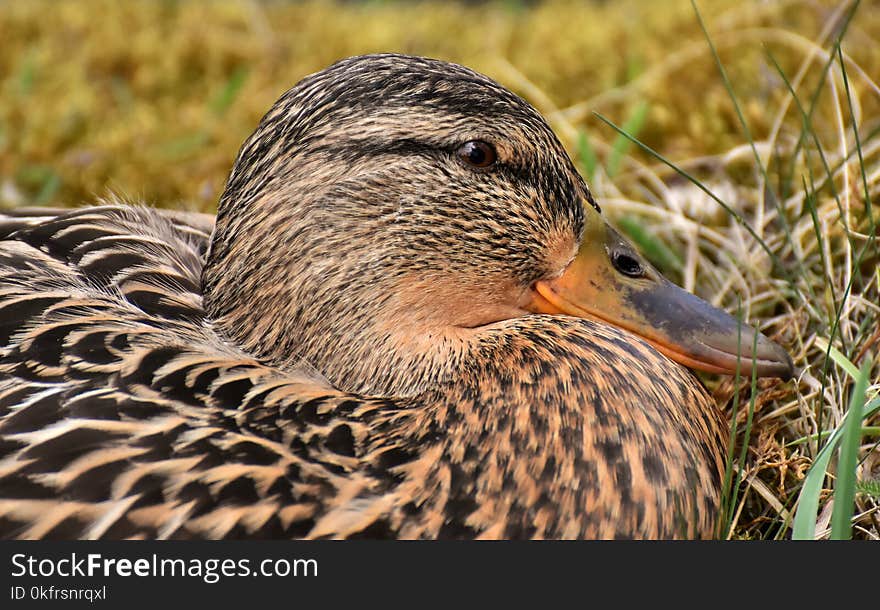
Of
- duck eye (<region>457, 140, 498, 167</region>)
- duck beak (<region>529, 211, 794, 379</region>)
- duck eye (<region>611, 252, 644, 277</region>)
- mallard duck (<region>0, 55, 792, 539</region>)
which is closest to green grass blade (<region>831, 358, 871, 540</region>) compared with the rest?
mallard duck (<region>0, 55, 792, 539</region>)

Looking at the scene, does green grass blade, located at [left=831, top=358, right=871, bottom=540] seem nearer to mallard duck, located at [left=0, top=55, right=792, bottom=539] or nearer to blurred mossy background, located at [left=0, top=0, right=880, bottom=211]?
mallard duck, located at [left=0, top=55, right=792, bottom=539]

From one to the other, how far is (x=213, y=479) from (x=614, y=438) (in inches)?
30.4

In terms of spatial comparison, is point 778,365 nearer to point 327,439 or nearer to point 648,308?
point 648,308

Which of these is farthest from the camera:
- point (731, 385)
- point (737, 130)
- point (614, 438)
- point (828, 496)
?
point (737, 130)

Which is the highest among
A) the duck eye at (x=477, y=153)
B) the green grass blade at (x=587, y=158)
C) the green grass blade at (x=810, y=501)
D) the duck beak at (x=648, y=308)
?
the duck eye at (x=477, y=153)

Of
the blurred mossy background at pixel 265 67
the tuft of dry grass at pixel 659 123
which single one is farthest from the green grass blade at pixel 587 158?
the blurred mossy background at pixel 265 67

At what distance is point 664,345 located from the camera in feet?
7.73

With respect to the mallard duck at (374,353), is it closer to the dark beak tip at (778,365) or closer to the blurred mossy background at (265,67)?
the dark beak tip at (778,365)

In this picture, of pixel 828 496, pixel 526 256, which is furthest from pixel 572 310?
pixel 828 496

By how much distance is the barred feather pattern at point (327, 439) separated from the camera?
197 centimetres

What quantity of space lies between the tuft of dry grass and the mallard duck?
0.25 m

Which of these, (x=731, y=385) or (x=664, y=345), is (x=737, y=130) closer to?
(x=731, y=385)

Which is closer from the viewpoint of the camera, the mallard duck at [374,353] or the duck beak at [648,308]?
the mallard duck at [374,353]

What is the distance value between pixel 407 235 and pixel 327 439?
507 millimetres
